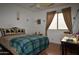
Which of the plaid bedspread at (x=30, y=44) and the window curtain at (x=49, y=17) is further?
the window curtain at (x=49, y=17)

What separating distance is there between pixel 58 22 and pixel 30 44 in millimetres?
530

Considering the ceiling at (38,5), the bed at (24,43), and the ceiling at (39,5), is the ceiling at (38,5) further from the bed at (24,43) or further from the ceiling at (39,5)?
the bed at (24,43)

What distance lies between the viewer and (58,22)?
1814mm

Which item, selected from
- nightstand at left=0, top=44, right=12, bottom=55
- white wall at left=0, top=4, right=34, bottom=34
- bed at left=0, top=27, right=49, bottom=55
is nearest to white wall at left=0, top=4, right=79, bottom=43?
white wall at left=0, top=4, right=34, bottom=34

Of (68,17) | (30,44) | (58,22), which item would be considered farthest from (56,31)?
(30,44)

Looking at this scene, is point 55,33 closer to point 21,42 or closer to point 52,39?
point 52,39

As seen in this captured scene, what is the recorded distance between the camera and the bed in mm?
1688

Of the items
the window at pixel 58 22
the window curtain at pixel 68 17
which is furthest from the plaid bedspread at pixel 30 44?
the window curtain at pixel 68 17

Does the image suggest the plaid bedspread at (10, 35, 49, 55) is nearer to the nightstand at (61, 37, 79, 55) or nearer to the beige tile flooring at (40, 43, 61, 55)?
the beige tile flooring at (40, 43, 61, 55)

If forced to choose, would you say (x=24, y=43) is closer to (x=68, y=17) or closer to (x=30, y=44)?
(x=30, y=44)

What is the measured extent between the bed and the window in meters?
0.26

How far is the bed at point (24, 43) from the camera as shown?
1.69m
